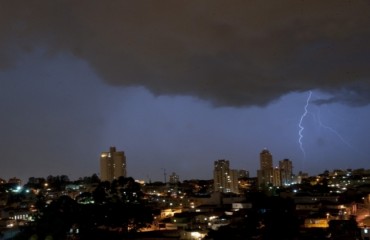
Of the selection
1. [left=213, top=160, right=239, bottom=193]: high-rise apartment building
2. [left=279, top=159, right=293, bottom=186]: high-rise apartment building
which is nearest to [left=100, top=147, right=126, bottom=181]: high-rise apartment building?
[left=213, top=160, right=239, bottom=193]: high-rise apartment building

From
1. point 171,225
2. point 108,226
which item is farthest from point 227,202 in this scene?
point 108,226

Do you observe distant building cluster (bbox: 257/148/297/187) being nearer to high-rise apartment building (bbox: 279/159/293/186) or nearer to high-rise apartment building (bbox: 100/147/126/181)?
high-rise apartment building (bbox: 279/159/293/186)

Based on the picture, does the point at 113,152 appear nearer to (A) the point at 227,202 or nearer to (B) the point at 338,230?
(A) the point at 227,202

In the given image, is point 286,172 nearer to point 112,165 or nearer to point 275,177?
point 275,177

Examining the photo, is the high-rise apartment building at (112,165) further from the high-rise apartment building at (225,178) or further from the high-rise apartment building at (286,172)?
the high-rise apartment building at (286,172)

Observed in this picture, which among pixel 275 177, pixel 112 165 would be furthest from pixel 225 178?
pixel 112 165
